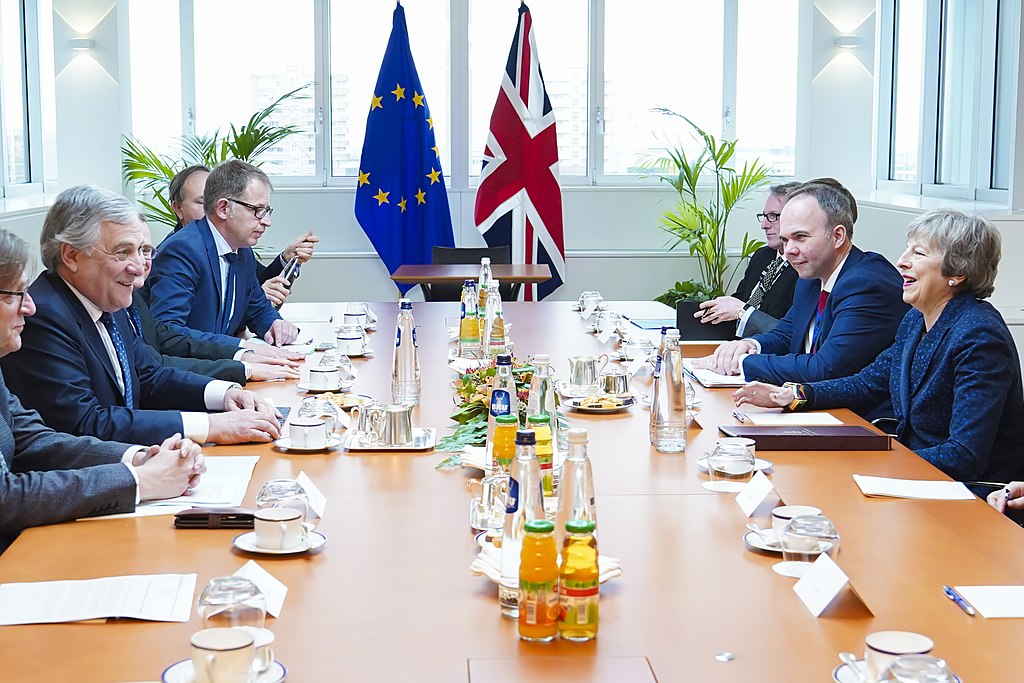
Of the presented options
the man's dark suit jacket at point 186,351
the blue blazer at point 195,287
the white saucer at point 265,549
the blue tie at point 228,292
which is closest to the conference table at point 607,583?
the white saucer at point 265,549

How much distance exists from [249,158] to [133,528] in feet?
18.8

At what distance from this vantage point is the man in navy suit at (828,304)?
346cm

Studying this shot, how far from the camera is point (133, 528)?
1966 mm

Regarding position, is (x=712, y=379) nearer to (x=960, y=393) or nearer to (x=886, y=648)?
(x=960, y=393)

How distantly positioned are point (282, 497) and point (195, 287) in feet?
7.93

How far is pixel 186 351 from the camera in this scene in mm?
3783

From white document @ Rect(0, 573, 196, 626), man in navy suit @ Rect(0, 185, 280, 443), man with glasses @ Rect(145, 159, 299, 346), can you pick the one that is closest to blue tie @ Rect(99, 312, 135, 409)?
man in navy suit @ Rect(0, 185, 280, 443)

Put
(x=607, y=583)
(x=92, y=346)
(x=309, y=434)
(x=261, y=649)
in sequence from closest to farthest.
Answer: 1. (x=261, y=649)
2. (x=607, y=583)
3. (x=309, y=434)
4. (x=92, y=346)

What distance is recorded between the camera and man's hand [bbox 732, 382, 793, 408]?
301 centimetres

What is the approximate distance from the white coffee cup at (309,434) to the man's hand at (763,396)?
110 cm

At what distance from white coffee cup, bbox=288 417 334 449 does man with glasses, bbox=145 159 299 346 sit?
1.60 meters

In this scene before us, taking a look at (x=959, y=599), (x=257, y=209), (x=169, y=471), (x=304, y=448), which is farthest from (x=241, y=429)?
(x=257, y=209)

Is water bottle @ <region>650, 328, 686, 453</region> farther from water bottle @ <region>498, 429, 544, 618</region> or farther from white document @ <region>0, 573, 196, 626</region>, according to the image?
white document @ <region>0, 573, 196, 626</region>

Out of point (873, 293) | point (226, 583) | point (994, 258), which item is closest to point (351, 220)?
point (873, 293)
